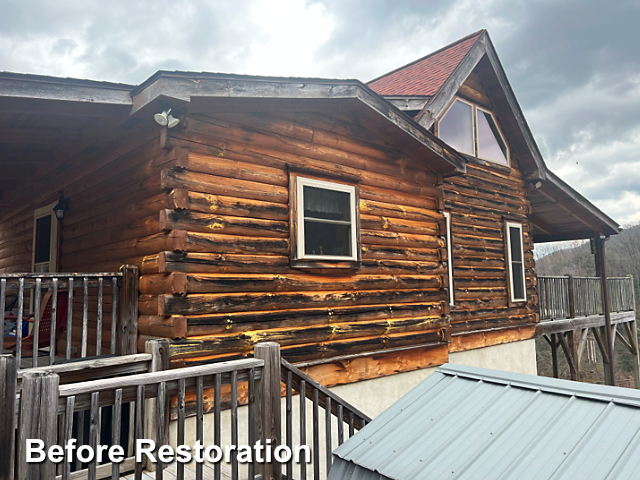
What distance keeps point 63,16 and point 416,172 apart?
575 feet

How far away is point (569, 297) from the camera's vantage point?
13.8 meters

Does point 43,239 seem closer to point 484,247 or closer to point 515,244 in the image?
point 484,247

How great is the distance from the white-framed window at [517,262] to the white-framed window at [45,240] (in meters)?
10.6

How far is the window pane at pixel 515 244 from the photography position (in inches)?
477

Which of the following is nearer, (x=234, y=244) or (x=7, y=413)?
(x=7, y=413)

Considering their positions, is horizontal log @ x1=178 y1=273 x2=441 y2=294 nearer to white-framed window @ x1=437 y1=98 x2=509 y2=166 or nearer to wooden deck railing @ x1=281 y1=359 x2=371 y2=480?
wooden deck railing @ x1=281 y1=359 x2=371 y2=480

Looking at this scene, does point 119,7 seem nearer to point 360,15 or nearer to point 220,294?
point 360,15

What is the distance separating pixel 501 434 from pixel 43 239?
902 centimetres

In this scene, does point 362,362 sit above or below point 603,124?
below

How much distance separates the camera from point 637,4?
7344cm

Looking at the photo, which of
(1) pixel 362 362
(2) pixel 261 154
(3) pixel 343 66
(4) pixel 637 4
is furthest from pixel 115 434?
(3) pixel 343 66

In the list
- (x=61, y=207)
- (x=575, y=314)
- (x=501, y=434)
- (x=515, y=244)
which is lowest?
(x=575, y=314)

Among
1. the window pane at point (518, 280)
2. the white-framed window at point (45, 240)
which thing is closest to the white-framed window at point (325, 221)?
the white-framed window at point (45, 240)

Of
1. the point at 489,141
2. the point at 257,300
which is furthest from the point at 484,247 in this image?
the point at 257,300
